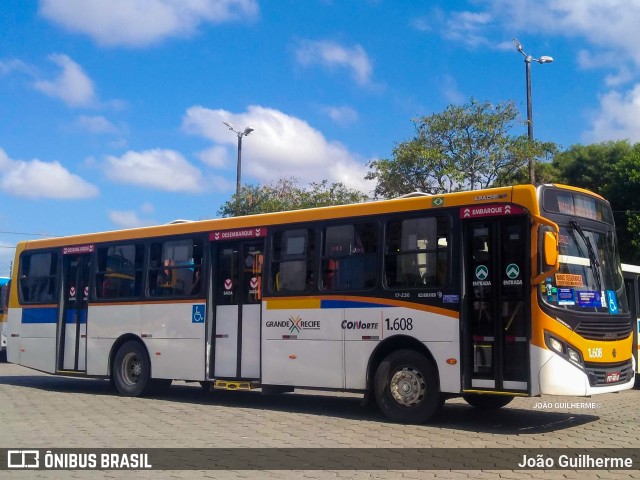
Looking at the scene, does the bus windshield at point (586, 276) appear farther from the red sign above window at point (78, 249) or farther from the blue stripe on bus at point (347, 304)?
the red sign above window at point (78, 249)

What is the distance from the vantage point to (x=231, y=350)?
13.4 meters

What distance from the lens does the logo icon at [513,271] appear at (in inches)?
389

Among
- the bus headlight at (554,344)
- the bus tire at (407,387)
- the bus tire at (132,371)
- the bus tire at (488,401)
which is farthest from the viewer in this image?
the bus tire at (132,371)

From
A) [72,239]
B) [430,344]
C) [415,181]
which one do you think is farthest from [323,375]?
[415,181]

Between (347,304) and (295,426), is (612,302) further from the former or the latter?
(295,426)

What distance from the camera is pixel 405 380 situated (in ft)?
35.7

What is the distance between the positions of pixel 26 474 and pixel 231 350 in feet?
18.8

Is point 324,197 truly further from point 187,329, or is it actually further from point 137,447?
point 137,447

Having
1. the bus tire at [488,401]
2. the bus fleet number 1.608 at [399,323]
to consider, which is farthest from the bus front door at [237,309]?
the bus tire at [488,401]

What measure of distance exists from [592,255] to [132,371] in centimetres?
936

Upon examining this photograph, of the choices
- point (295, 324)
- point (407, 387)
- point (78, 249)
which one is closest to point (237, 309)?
point (295, 324)

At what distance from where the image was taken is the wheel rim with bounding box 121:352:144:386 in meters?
15.1

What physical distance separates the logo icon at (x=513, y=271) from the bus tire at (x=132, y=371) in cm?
782

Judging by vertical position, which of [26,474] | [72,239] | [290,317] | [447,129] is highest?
[447,129]
